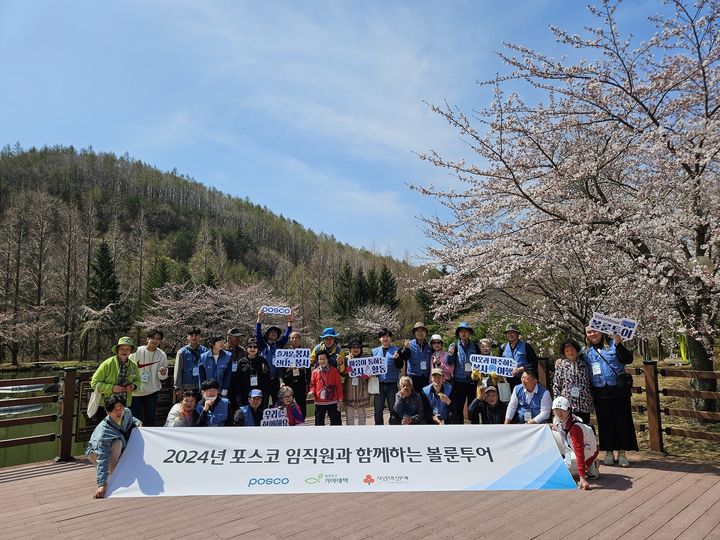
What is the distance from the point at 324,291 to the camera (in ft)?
181

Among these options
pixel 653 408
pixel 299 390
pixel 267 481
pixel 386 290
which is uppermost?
pixel 386 290

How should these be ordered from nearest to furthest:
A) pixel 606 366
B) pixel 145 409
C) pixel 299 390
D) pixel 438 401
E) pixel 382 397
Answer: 1. pixel 606 366
2. pixel 438 401
3. pixel 145 409
4. pixel 299 390
5. pixel 382 397

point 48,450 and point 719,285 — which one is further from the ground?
point 719,285

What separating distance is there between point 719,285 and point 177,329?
37.5 m

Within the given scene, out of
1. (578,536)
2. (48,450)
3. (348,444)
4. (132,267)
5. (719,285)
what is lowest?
(48,450)

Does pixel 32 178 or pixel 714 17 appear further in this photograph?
pixel 32 178

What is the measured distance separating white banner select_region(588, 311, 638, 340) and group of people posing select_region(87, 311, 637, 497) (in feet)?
0.36

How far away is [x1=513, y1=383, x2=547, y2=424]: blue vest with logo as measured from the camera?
20.1ft

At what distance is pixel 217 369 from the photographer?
688cm

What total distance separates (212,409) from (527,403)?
4.20 meters

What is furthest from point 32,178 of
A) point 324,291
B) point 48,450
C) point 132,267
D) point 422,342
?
point 422,342

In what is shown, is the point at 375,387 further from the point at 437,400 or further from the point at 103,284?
the point at 103,284

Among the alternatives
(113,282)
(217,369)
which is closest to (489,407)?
(217,369)

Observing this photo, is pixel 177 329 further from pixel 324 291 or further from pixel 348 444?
pixel 348 444
